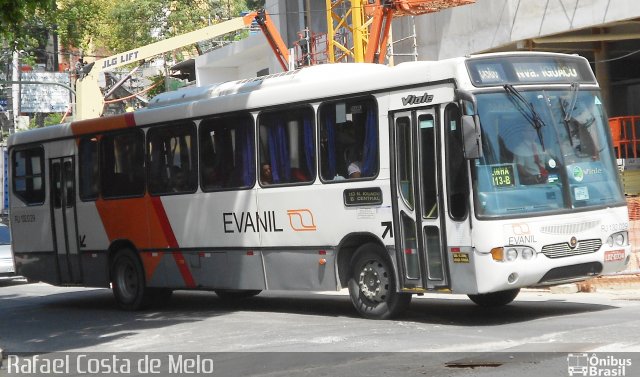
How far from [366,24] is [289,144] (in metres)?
13.9

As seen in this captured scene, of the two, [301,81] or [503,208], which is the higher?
[301,81]

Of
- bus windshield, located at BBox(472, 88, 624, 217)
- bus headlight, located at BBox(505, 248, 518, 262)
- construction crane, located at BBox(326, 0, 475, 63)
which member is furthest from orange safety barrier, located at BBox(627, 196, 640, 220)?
bus headlight, located at BBox(505, 248, 518, 262)

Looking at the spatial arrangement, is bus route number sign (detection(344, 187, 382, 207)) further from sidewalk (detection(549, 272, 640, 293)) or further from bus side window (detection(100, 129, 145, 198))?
bus side window (detection(100, 129, 145, 198))

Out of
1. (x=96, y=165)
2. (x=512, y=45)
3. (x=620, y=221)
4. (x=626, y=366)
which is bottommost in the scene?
(x=626, y=366)

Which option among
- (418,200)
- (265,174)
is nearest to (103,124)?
(265,174)

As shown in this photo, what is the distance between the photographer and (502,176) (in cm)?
1264

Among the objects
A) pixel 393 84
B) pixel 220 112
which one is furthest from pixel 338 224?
pixel 220 112

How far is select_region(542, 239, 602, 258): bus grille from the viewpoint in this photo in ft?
41.5

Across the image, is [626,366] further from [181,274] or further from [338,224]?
[181,274]

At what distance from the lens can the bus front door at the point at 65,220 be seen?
62.8 feet

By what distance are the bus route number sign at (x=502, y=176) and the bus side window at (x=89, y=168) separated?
846 cm

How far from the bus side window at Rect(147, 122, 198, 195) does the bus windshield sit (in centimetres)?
571

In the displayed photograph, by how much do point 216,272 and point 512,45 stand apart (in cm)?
1124

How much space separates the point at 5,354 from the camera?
13109 millimetres
